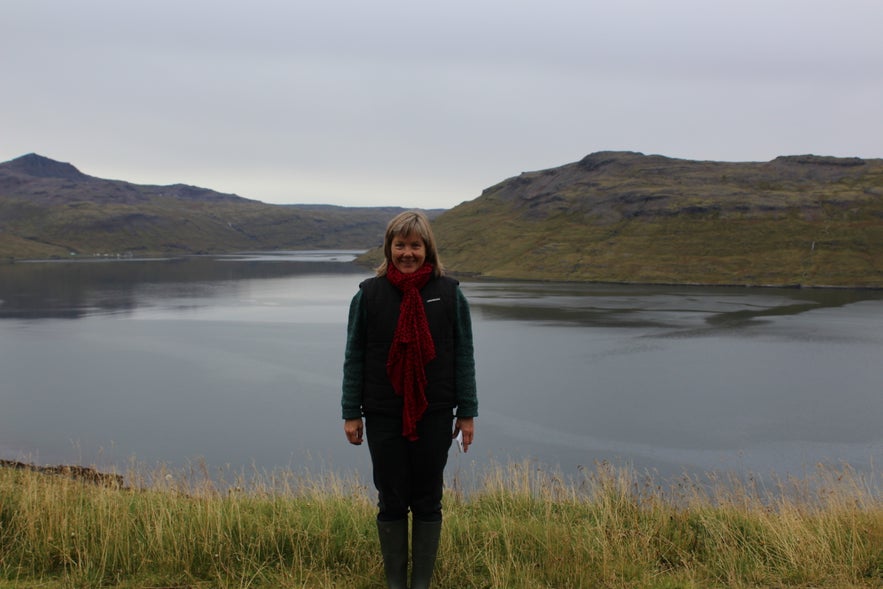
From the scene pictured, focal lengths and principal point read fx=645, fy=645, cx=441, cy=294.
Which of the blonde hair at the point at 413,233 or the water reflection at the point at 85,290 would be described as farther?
the water reflection at the point at 85,290

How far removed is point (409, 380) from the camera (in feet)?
12.5

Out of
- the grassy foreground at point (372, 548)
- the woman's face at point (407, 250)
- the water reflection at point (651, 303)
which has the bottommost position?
the water reflection at point (651, 303)

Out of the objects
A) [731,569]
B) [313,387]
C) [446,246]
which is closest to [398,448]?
[731,569]

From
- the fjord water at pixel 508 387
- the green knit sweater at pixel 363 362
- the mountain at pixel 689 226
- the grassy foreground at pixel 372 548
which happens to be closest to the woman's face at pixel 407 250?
the green knit sweater at pixel 363 362

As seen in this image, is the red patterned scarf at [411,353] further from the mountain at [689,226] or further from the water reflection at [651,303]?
the mountain at [689,226]

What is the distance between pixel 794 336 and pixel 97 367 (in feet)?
109

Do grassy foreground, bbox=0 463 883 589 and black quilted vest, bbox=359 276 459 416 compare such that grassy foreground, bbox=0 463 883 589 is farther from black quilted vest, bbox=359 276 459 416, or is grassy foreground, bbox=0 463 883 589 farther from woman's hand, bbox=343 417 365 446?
black quilted vest, bbox=359 276 459 416

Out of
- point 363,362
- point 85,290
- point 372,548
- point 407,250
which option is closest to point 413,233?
point 407,250

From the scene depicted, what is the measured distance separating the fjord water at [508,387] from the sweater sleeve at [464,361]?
19.7 ft

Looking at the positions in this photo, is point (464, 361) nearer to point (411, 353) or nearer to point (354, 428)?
point (411, 353)

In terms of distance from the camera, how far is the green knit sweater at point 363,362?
12.8ft

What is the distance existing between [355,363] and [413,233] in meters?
0.87

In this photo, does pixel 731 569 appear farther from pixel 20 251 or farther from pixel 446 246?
pixel 20 251

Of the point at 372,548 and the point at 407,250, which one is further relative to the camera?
the point at 372,548
